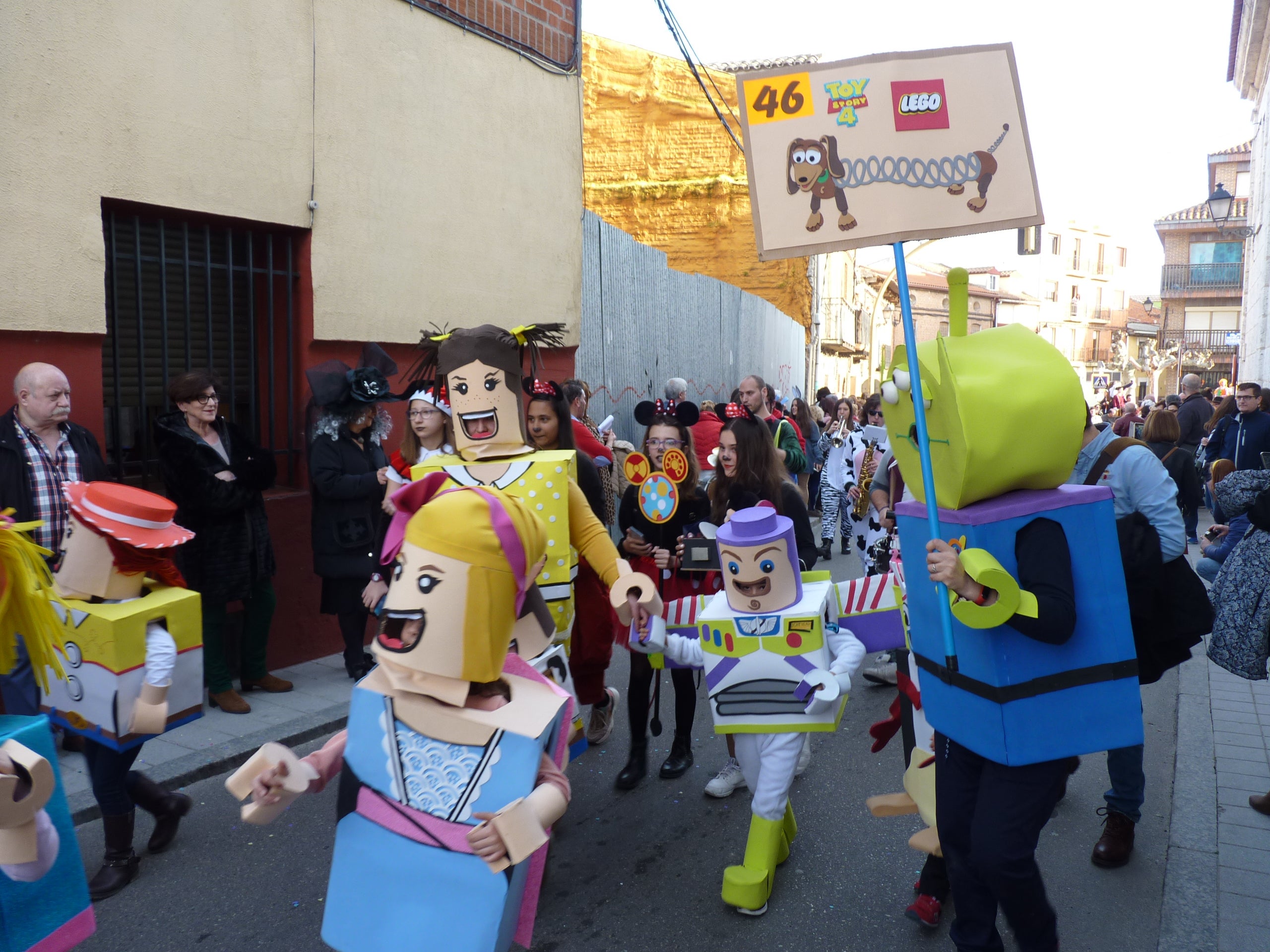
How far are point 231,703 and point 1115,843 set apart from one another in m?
4.58

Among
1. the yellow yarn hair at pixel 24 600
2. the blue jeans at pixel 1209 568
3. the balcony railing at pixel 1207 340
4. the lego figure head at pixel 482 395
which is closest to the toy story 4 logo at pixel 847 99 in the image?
the lego figure head at pixel 482 395

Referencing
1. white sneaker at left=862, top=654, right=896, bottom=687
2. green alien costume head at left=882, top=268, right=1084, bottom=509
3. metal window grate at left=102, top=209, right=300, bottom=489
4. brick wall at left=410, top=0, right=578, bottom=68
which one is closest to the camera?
green alien costume head at left=882, top=268, right=1084, bottom=509

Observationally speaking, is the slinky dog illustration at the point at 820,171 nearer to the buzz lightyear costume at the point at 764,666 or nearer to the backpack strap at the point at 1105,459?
the buzz lightyear costume at the point at 764,666

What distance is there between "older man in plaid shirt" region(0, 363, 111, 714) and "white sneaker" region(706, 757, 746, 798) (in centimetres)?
335

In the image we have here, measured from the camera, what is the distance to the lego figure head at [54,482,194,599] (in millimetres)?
3428

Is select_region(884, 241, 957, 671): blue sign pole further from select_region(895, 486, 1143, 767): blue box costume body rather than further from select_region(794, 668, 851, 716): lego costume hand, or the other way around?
select_region(794, 668, 851, 716): lego costume hand

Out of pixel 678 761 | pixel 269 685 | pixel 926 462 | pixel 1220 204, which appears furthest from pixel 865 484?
pixel 1220 204

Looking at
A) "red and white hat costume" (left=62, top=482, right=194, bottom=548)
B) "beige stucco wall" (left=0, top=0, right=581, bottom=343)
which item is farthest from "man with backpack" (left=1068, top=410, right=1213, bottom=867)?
"beige stucco wall" (left=0, top=0, right=581, bottom=343)

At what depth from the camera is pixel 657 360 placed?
39.8 feet

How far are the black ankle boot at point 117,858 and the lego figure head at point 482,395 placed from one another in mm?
1911

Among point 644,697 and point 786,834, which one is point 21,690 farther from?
point 786,834

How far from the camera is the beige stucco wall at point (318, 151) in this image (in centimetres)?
502

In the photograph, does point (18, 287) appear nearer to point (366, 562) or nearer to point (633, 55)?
point (366, 562)

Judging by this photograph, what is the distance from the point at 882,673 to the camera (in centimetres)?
645
